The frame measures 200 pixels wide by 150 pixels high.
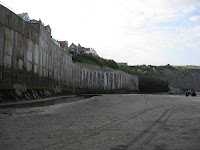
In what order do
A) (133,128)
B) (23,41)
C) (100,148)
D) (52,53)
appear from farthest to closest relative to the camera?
(52,53) < (23,41) < (133,128) < (100,148)

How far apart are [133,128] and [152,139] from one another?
49.8 inches

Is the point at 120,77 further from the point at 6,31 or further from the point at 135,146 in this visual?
the point at 135,146

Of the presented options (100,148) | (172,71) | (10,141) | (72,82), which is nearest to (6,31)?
(10,141)

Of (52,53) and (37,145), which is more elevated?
(52,53)

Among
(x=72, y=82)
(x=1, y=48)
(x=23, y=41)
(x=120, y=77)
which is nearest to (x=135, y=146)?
(x=1, y=48)

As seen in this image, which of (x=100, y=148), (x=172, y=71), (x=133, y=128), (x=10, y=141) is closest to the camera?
(x=100, y=148)

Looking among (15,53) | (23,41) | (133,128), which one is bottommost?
(133,128)

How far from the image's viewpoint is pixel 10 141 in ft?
14.8

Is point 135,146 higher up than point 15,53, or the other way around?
point 15,53

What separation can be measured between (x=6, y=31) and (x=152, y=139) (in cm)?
1259

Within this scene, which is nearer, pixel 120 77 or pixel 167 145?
pixel 167 145

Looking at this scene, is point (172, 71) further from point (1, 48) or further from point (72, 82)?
point (1, 48)

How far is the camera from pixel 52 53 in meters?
26.2

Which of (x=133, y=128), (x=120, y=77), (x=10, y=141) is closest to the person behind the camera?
(x=10, y=141)
